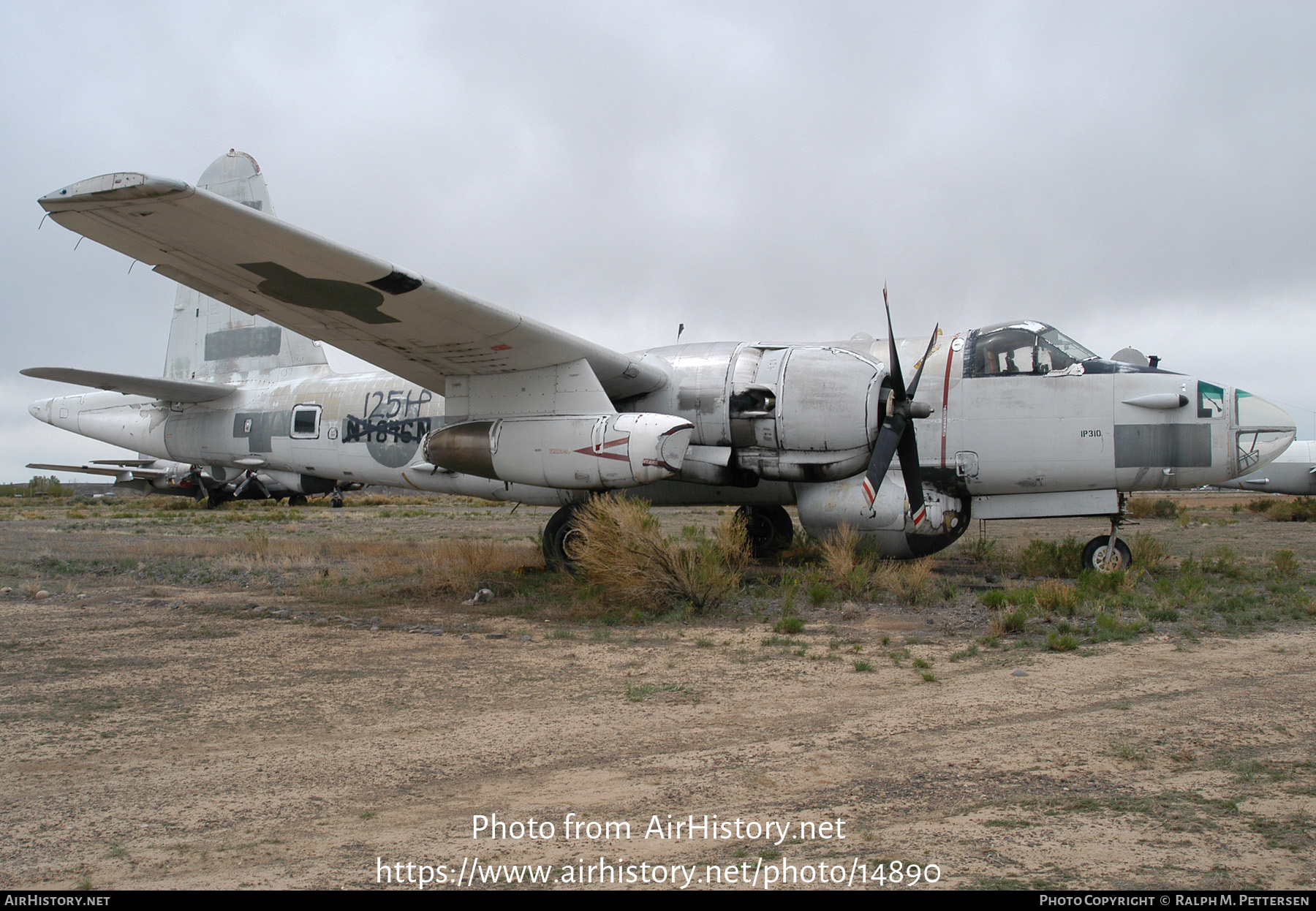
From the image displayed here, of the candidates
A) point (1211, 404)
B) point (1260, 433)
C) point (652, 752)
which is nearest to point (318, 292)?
point (652, 752)

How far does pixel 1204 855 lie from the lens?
3020 mm

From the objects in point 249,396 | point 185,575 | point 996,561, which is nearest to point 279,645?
point 185,575

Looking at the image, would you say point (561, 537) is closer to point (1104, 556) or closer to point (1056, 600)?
point (1056, 600)

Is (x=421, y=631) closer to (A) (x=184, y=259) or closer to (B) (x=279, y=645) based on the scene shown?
(B) (x=279, y=645)

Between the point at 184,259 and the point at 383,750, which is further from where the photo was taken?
the point at 184,259

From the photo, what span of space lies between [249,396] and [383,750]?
11948mm

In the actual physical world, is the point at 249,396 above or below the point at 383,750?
above

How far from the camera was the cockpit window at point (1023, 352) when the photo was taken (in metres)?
10.8

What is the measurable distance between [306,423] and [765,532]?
783 cm

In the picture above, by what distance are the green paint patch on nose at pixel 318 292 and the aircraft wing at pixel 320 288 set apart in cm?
2

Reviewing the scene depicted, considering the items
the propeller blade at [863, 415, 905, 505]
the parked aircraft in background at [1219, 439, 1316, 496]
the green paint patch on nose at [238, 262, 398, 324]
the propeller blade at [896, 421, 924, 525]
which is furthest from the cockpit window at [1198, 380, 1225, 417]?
the parked aircraft in background at [1219, 439, 1316, 496]

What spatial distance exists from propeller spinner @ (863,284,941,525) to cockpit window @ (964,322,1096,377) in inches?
47.9

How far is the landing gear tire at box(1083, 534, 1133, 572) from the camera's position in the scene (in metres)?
10.6

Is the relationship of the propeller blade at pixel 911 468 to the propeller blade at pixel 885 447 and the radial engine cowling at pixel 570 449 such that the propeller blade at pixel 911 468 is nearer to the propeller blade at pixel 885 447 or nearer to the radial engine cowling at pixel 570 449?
the propeller blade at pixel 885 447
